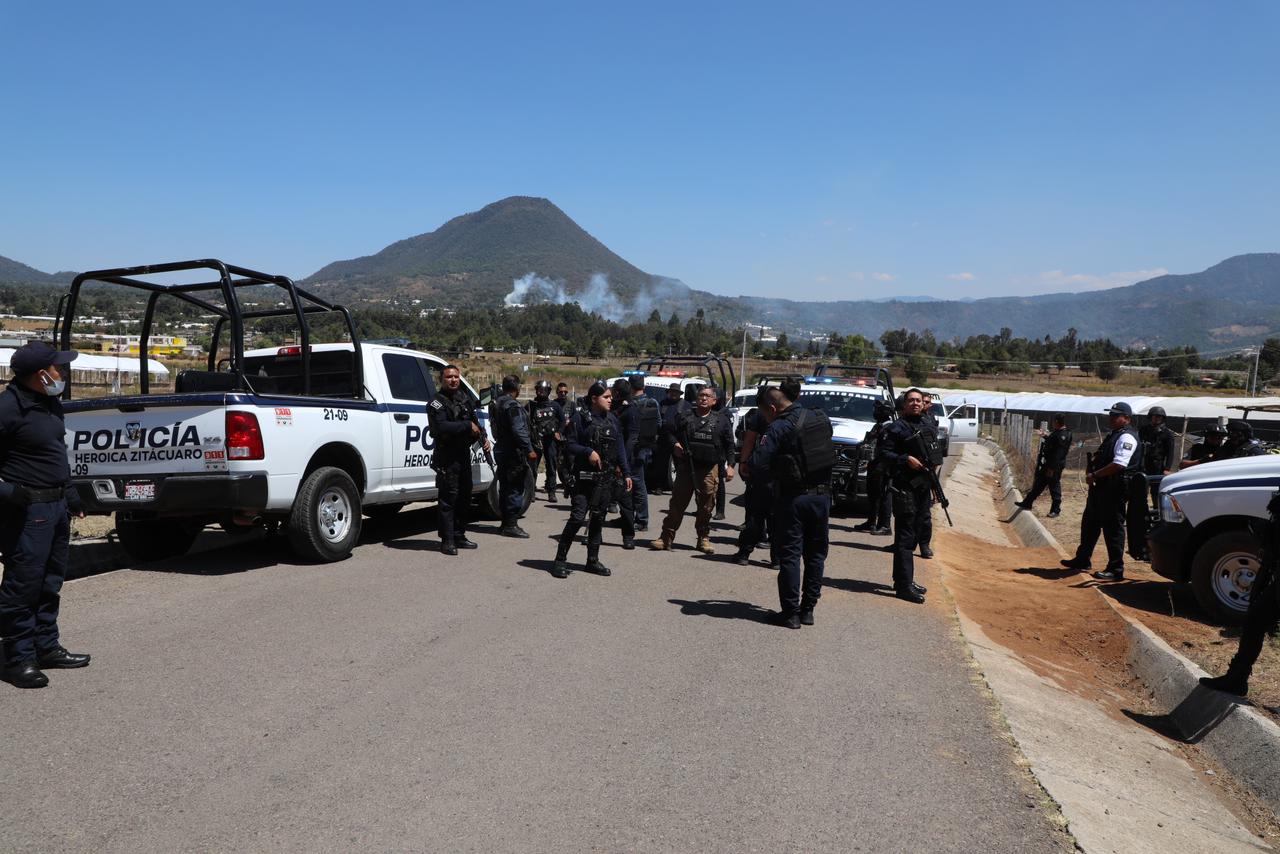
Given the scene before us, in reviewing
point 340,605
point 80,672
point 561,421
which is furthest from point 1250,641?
point 561,421

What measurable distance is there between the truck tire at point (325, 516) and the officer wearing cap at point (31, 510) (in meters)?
3.02

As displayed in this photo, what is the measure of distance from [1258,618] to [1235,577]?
9.61 feet

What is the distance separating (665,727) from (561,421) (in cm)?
973

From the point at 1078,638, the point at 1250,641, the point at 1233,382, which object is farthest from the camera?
the point at 1233,382

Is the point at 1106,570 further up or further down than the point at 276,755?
further down

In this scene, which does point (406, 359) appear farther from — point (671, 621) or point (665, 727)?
point (665, 727)

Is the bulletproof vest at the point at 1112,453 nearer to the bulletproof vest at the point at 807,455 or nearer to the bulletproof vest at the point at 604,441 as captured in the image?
the bulletproof vest at the point at 807,455

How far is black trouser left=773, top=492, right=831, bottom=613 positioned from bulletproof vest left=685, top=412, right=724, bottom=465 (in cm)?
308

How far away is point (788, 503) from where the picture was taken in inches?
292

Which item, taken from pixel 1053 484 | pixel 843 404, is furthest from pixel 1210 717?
pixel 1053 484

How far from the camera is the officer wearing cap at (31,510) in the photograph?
5059 mm

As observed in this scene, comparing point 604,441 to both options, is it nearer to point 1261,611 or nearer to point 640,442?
Result: point 640,442

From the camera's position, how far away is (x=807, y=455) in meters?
7.23

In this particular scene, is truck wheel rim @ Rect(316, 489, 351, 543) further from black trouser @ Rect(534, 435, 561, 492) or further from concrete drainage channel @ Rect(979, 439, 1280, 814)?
concrete drainage channel @ Rect(979, 439, 1280, 814)
